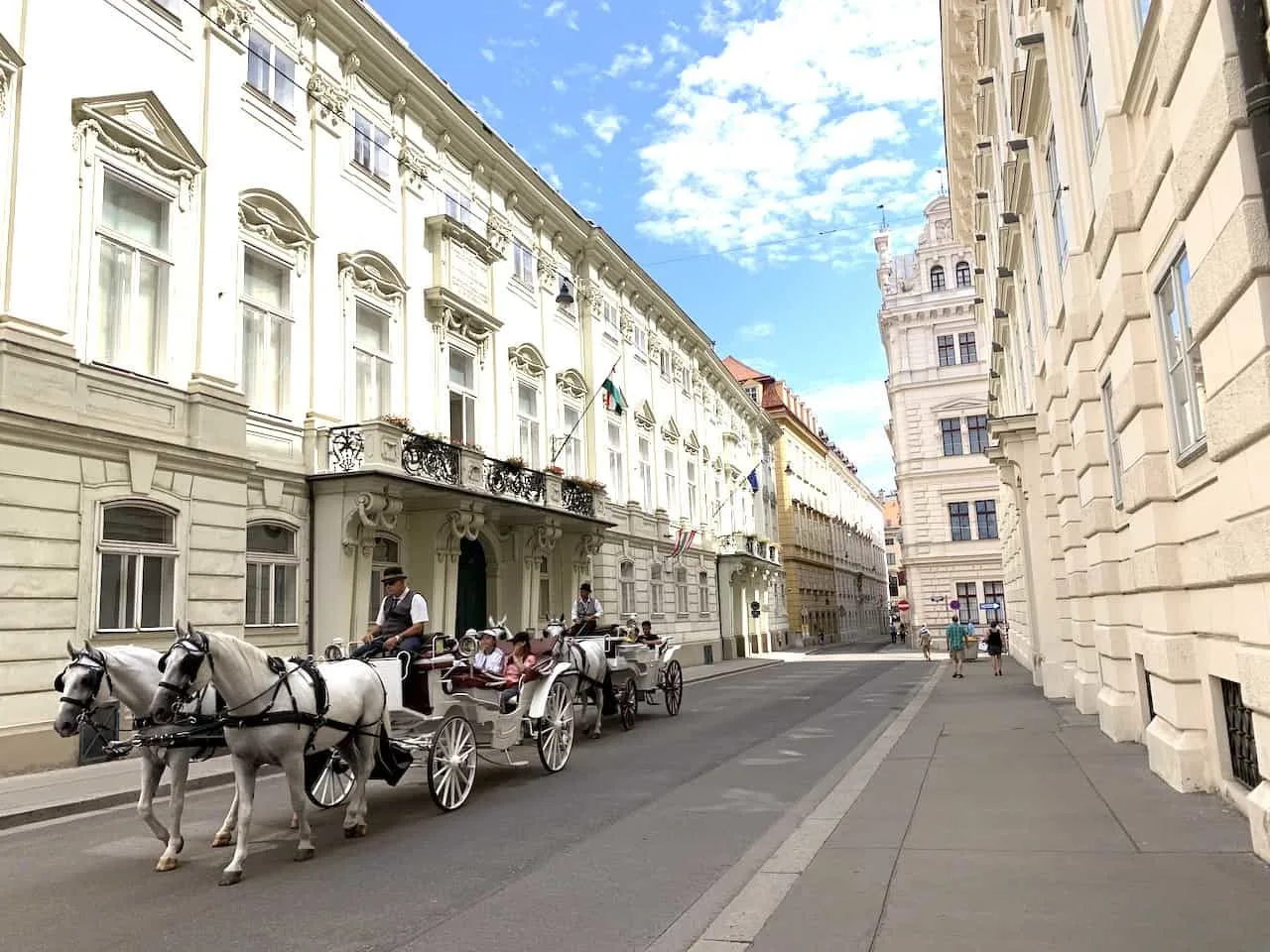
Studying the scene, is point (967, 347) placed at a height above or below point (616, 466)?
above

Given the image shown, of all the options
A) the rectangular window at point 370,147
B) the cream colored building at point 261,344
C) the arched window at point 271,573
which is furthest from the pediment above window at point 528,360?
the arched window at point 271,573

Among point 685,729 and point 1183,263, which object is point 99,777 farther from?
point 1183,263

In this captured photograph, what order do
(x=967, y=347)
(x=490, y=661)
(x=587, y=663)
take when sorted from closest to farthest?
(x=490, y=661)
(x=587, y=663)
(x=967, y=347)

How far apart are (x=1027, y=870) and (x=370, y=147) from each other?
19.4 meters

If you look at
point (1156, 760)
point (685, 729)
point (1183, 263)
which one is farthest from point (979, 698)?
point (1183, 263)

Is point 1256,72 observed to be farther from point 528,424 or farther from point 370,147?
point 528,424


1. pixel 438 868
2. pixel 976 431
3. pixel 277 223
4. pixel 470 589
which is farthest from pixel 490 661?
pixel 976 431

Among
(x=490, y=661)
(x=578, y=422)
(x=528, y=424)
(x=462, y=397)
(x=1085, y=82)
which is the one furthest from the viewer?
(x=578, y=422)

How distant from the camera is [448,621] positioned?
20.7m

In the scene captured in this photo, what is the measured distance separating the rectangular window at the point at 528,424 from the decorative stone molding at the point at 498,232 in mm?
3641

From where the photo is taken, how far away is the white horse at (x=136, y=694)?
20.9 feet

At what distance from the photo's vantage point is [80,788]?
10.6 metres

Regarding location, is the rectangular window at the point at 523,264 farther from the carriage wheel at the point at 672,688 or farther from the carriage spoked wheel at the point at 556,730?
the carriage spoked wheel at the point at 556,730

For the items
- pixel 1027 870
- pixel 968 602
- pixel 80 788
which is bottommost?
pixel 80 788
